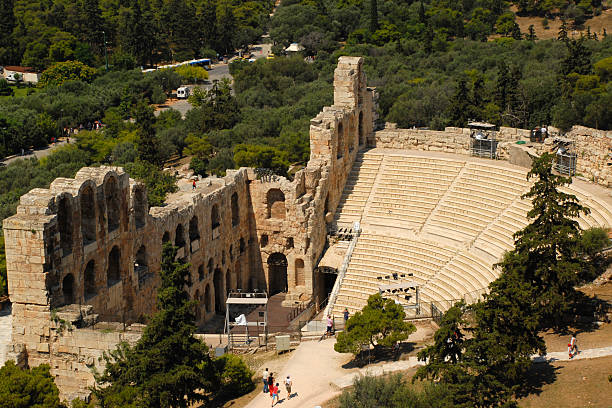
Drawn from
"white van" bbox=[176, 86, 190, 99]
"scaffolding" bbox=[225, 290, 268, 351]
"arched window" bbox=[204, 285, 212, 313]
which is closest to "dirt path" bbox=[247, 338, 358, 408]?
"scaffolding" bbox=[225, 290, 268, 351]

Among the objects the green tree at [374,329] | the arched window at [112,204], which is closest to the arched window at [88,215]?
the arched window at [112,204]

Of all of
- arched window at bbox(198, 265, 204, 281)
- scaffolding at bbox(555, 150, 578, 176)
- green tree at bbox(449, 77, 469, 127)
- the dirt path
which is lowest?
the dirt path

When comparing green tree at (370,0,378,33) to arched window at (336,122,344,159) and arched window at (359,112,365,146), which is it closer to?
arched window at (359,112,365,146)

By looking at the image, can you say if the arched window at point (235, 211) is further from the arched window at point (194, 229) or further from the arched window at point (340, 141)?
the arched window at point (340, 141)

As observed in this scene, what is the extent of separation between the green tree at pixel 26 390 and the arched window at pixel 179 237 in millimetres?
13619

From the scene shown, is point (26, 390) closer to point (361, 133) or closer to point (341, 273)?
point (341, 273)

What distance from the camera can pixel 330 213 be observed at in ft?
177

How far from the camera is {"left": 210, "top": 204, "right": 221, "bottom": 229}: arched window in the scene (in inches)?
2013

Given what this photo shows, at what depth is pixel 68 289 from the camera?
40031mm

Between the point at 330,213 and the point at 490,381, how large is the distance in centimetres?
2400

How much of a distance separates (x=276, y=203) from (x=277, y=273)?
4301 mm

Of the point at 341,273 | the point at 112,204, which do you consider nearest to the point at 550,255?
the point at 341,273

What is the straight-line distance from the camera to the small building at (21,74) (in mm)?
123625

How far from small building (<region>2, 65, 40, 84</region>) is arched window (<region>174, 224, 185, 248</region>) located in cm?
8208
